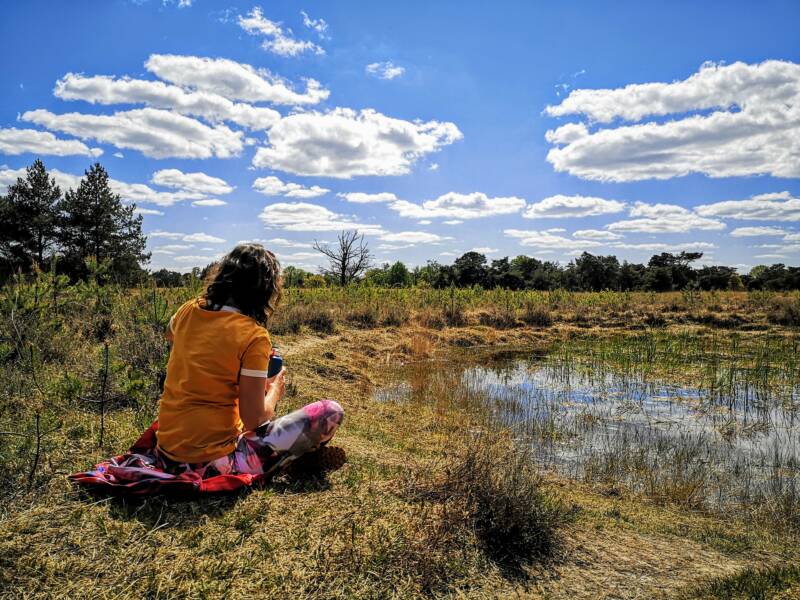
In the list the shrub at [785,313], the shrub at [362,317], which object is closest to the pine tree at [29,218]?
the shrub at [362,317]

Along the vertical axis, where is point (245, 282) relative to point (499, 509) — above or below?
above

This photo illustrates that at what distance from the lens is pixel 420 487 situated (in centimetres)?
341

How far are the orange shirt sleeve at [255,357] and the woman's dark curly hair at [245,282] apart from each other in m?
0.18

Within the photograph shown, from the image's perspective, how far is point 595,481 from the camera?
4727mm

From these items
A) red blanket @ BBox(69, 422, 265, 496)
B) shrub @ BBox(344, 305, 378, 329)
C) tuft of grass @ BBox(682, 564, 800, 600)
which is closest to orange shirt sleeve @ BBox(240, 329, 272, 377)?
red blanket @ BBox(69, 422, 265, 496)

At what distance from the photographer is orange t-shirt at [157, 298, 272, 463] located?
262 cm

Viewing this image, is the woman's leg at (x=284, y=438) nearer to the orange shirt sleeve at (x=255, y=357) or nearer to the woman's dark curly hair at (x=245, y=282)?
the orange shirt sleeve at (x=255, y=357)

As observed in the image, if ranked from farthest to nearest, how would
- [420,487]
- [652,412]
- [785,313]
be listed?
[785,313] → [652,412] → [420,487]

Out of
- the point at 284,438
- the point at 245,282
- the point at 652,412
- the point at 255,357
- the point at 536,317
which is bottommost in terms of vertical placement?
the point at 652,412

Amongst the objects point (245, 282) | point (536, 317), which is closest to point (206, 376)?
point (245, 282)

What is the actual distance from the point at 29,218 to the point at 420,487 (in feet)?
109

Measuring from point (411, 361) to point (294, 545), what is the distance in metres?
9.30

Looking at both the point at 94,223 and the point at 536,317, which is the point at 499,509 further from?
the point at 94,223

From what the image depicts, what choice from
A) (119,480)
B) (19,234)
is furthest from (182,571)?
(19,234)
